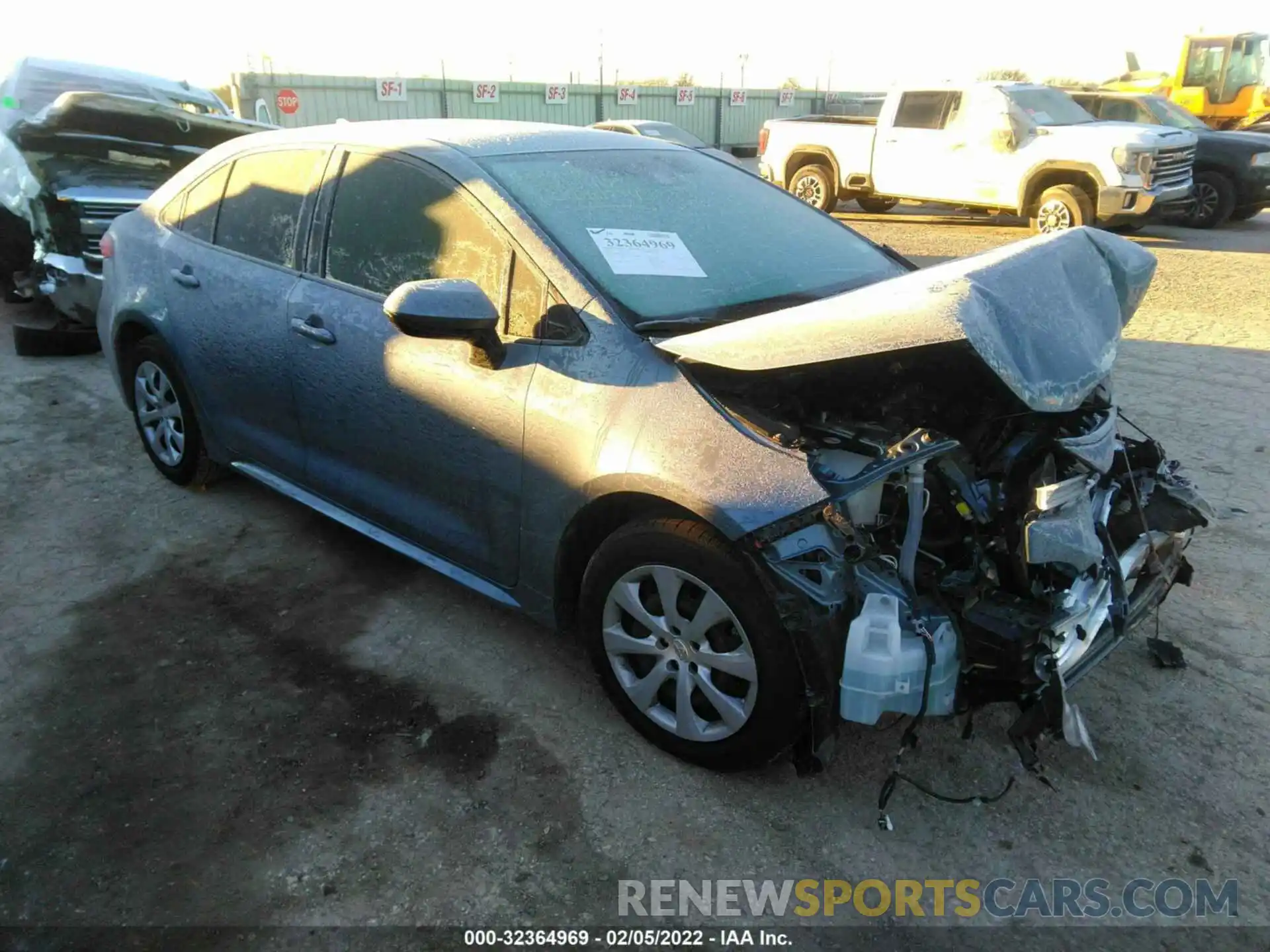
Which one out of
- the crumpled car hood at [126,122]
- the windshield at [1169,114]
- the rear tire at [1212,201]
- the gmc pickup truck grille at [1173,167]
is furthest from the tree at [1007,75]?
the crumpled car hood at [126,122]

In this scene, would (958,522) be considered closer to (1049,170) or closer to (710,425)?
(710,425)

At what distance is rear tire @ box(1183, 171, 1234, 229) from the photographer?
13.0 meters

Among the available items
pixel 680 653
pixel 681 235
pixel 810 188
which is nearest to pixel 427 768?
pixel 680 653

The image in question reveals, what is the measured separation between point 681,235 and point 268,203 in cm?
183

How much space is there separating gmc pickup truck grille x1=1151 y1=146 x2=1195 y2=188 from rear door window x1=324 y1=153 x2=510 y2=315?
10809mm

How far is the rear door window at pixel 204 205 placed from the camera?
13.6 feet

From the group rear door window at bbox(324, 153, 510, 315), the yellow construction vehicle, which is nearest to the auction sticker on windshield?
rear door window at bbox(324, 153, 510, 315)

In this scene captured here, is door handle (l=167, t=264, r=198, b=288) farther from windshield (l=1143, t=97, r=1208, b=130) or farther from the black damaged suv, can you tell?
windshield (l=1143, t=97, r=1208, b=130)

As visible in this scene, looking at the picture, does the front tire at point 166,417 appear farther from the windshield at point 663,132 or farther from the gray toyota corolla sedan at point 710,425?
the windshield at point 663,132

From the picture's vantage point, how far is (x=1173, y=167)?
1160 cm

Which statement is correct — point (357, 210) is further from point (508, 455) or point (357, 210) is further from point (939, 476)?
point (939, 476)

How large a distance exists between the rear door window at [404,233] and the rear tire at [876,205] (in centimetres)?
1295

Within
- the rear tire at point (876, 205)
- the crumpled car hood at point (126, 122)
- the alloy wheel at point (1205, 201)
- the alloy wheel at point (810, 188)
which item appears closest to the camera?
the crumpled car hood at point (126, 122)

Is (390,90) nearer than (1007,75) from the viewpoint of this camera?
Yes
